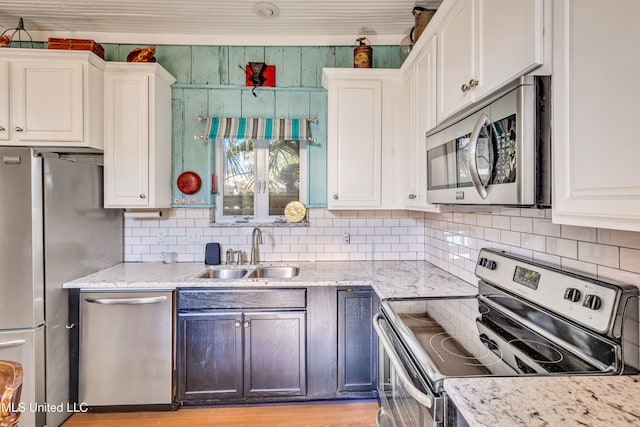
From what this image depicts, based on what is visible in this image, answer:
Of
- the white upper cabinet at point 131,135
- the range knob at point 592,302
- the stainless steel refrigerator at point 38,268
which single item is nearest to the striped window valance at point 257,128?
the white upper cabinet at point 131,135

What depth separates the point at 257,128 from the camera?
8.57ft

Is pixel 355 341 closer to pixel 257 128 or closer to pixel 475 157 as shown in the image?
pixel 475 157

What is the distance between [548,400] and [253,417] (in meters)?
1.81

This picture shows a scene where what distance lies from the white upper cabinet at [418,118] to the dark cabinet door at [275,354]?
1100 mm

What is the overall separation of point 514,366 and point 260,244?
204 centimetres

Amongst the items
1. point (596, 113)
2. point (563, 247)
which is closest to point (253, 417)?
point (563, 247)

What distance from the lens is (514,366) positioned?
1032 mm

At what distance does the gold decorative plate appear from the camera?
2.69 meters

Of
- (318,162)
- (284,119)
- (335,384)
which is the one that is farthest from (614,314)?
(284,119)

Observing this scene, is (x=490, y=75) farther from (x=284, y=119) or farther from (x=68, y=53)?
(x=68, y=53)

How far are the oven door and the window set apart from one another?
148 centimetres

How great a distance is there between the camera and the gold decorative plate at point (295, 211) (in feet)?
8.82

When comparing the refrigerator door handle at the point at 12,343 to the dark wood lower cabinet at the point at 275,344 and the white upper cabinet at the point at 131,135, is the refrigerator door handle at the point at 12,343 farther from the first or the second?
the white upper cabinet at the point at 131,135

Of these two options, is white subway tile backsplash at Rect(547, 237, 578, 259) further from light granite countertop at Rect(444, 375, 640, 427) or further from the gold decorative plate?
the gold decorative plate
